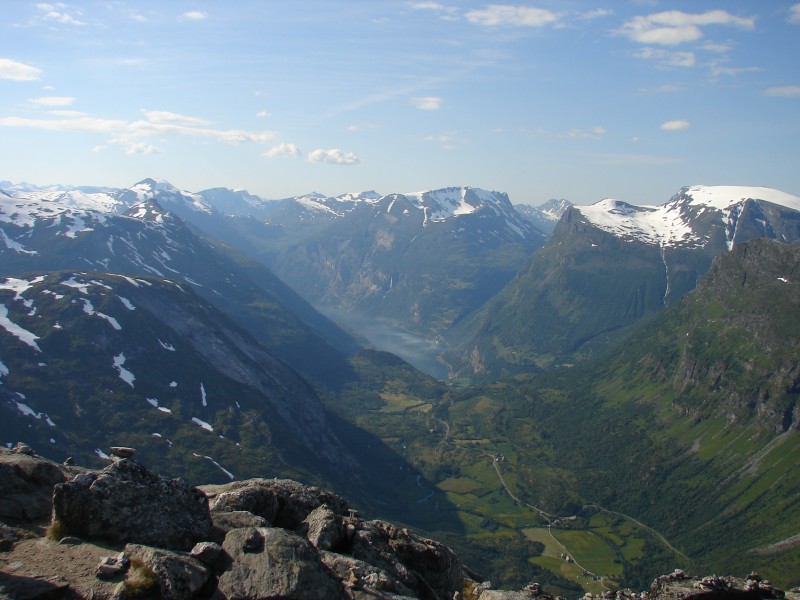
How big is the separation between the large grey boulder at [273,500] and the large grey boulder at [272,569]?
521cm

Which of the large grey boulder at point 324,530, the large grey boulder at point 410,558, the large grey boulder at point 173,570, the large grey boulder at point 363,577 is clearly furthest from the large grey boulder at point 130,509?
the large grey boulder at point 410,558

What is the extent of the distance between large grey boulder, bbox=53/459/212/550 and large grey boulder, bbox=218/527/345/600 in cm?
231

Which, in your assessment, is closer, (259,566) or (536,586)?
(259,566)

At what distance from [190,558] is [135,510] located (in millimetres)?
4178

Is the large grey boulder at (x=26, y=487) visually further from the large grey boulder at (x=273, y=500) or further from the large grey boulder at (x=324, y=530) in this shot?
the large grey boulder at (x=324, y=530)

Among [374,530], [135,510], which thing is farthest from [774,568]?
[135,510]

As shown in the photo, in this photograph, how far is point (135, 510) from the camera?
24484 millimetres

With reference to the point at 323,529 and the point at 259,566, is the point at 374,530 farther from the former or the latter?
the point at 259,566

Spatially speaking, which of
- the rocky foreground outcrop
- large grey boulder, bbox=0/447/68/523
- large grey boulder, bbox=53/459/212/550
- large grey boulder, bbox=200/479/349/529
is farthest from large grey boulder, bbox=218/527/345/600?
large grey boulder, bbox=0/447/68/523

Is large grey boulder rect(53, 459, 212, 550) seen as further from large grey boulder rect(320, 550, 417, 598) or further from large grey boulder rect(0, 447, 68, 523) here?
large grey boulder rect(320, 550, 417, 598)

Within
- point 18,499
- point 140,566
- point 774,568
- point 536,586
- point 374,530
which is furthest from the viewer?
point 774,568

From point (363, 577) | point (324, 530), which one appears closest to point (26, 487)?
point (324, 530)

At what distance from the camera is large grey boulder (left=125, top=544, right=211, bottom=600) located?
20594 millimetres

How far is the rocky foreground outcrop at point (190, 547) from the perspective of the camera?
833 inches
